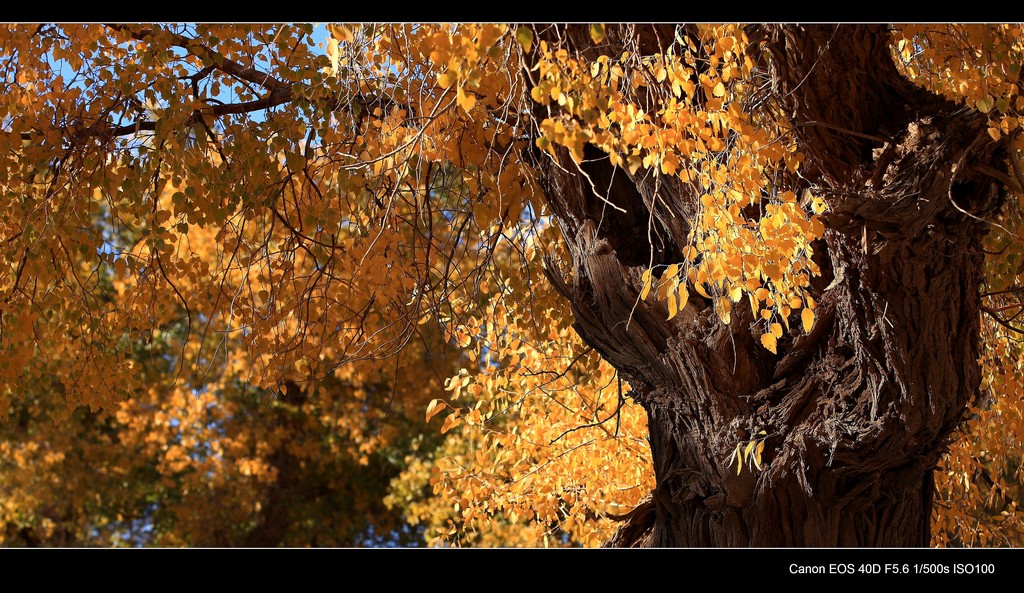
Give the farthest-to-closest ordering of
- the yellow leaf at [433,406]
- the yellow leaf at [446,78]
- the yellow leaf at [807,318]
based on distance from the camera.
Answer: the yellow leaf at [433,406]
the yellow leaf at [807,318]
the yellow leaf at [446,78]

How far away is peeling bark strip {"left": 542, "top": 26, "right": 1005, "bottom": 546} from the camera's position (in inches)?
107

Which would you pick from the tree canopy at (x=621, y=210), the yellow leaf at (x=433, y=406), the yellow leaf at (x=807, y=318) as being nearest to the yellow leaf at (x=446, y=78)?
the tree canopy at (x=621, y=210)

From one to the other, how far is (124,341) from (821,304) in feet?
27.7

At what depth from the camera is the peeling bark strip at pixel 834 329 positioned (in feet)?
8.88

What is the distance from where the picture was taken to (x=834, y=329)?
2.96 meters

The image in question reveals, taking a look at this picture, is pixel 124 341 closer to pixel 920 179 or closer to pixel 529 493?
pixel 529 493

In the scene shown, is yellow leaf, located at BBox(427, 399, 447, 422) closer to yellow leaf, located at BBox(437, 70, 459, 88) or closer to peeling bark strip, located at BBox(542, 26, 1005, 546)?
peeling bark strip, located at BBox(542, 26, 1005, 546)

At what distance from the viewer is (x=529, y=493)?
16.6 feet

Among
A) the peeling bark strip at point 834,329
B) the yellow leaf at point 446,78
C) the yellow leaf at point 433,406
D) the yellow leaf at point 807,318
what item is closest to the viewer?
the yellow leaf at point 446,78

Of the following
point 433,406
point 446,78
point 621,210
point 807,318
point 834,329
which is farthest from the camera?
point 433,406

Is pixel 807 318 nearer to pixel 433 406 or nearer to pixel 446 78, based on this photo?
pixel 446 78

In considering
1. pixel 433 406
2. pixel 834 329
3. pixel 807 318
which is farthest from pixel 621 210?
pixel 433 406

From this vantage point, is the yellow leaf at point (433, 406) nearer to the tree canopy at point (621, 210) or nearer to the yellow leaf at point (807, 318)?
the tree canopy at point (621, 210)
